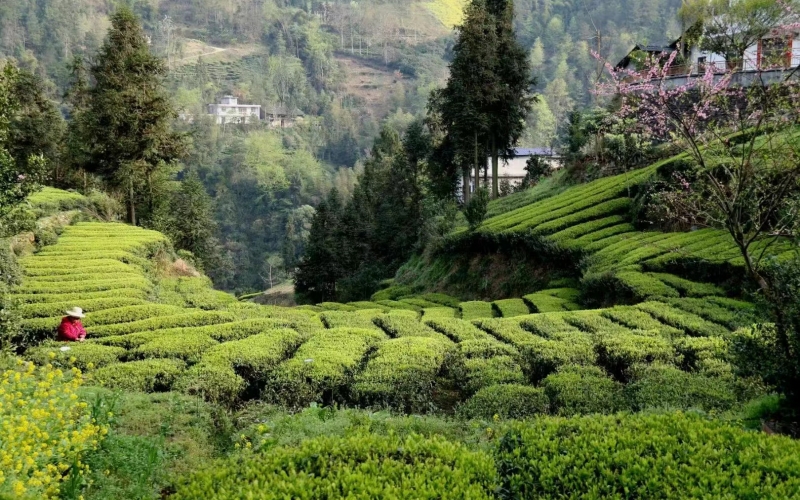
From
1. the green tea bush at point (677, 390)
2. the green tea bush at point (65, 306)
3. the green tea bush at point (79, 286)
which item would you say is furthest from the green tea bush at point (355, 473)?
the green tea bush at point (79, 286)

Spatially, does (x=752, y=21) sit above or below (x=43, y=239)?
above

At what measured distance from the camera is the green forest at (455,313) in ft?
15.5

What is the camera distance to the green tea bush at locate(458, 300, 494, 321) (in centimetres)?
1559

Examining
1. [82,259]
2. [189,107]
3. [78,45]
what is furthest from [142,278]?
[78,45]

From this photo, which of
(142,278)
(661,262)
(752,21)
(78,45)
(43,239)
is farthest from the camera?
(78,45)

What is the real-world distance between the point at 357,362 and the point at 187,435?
3.11 meters

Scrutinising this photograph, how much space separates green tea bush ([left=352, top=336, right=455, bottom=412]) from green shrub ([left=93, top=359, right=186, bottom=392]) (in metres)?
2.70

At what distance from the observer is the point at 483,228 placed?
2400 centimetres

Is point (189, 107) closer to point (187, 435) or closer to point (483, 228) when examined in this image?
point (483, 228)

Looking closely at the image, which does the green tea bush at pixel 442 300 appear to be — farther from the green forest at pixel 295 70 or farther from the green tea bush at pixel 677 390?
the green forest at pixel 295 70

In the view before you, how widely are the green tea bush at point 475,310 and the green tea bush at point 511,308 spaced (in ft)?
0.77

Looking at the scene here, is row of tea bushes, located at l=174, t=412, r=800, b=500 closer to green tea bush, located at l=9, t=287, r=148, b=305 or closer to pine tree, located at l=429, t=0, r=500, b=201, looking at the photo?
green tea bush, located at l=9, t=287, r=148, b=305

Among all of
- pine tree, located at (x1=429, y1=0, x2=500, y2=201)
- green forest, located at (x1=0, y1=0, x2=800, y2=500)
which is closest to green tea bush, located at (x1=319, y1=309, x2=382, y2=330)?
green forest, located at (x1=0, y1=0, x2=800, y2=500)

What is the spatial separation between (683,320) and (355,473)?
8419 millimetres
